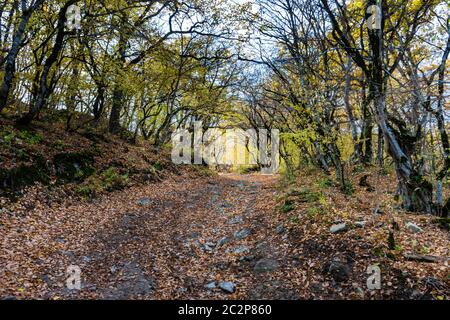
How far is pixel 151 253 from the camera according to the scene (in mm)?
7742

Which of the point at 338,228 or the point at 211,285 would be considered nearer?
the point at 211,285

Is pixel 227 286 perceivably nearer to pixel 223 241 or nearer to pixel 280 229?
pixel 223 241

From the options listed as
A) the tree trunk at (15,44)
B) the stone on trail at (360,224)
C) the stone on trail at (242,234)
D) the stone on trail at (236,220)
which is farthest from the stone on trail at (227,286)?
the tree trunk at (15,44)

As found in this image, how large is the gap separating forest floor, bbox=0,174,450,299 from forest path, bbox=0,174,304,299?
0.03 metres

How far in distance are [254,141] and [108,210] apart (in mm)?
25384

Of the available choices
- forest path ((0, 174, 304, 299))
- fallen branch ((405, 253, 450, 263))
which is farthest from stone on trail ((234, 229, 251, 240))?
fallen branch ((405, 253, 450, 263))

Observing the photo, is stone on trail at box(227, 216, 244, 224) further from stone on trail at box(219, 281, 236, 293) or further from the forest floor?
stone on trail at box(219, 281, 236, 293)

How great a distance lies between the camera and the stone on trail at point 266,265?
21.9 feet

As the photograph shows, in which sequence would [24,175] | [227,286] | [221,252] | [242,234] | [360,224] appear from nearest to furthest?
[227,286] → [360,224] → [221,252] → [242,234] → [24,175]

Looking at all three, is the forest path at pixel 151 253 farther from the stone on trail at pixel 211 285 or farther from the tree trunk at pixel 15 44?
the tree trunk at pixel 15 44

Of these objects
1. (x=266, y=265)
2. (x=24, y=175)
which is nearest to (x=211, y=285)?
(x=266, y=265)

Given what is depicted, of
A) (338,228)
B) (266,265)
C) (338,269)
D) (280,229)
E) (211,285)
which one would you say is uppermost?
(338,228)

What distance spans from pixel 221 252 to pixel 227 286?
1.97 metres

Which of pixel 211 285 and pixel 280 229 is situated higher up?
pixel 280 229
